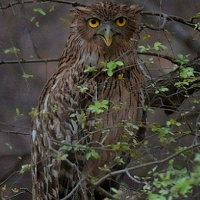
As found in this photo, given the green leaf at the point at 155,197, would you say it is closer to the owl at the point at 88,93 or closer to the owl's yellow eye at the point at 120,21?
the owl at the point at 88,93

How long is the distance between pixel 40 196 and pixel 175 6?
2.37 metres

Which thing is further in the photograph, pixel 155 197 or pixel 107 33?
pixel 107 33

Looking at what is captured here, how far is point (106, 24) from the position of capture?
13.4 feet

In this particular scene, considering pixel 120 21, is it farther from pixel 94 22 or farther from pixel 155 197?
pixel 155 197

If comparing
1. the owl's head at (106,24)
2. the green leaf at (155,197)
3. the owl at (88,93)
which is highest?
the owl's head at (106,24)

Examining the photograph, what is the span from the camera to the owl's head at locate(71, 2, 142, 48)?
162 inches

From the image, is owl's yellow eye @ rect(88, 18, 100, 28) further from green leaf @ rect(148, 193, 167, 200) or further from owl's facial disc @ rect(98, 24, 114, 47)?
green leaf @ rect(148, 193, 167, 200)

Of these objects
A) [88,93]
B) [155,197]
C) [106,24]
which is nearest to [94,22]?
[106,24]

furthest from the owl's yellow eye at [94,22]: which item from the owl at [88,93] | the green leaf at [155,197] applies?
the green leaf at [155,197]

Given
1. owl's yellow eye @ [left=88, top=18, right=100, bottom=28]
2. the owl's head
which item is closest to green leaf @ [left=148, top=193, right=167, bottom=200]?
the owl's head

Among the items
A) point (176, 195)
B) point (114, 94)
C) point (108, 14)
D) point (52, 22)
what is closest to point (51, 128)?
point (114, 94)

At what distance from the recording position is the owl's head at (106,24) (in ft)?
13.5

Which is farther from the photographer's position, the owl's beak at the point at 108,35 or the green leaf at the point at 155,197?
the owl's beak at the point at 108,35

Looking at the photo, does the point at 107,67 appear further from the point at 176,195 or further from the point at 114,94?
the point at 176,195
